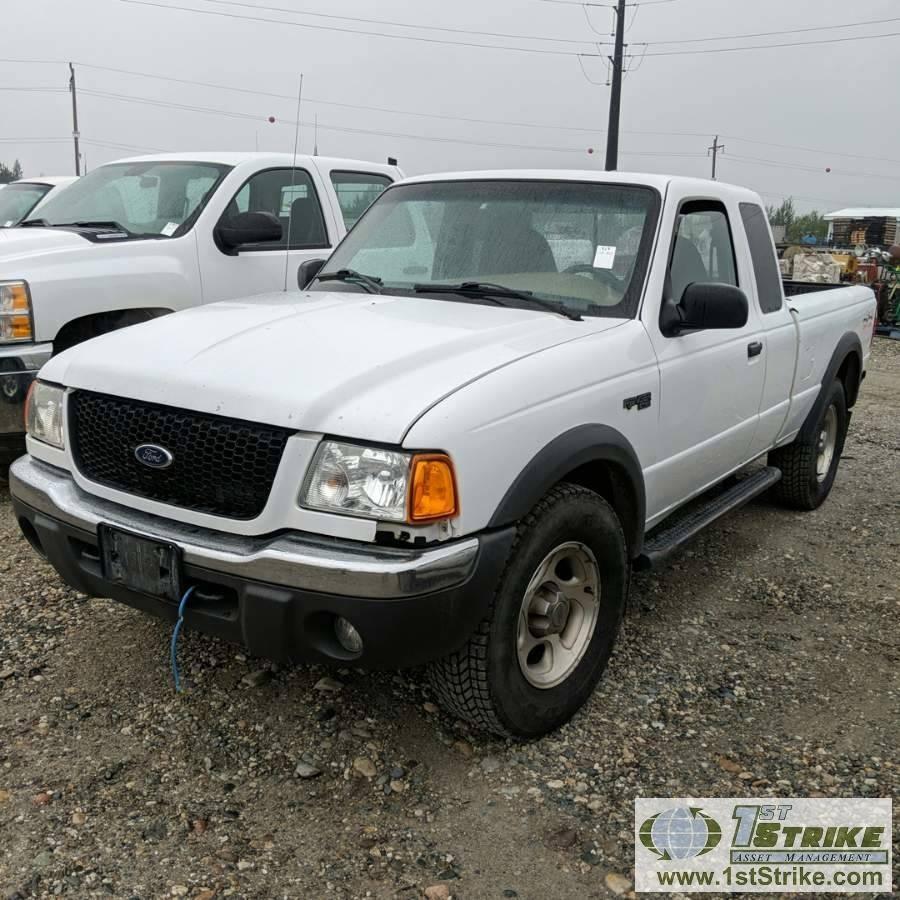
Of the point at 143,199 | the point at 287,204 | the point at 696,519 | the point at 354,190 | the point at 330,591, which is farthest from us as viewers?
the point at 354,190

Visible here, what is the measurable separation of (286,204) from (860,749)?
16.7 feet

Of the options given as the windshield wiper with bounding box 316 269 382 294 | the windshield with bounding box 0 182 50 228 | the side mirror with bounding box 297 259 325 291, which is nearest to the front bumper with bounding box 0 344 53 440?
the side mirror with bounding box 297 259 325 291

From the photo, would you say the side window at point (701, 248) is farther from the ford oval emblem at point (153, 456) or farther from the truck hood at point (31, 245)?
the truck hood at point (31, 245)

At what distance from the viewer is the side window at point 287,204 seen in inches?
244

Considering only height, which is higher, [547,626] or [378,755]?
[547,626]

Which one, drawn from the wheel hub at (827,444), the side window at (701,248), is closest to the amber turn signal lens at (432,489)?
the side window at (701,248)

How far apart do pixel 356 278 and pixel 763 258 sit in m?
2.13

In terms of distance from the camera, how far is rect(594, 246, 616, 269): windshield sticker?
356 centimetres

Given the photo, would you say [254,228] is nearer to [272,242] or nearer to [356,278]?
[272,242]

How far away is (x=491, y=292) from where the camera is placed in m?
3.54

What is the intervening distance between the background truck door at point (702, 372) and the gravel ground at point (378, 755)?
711 millimetres

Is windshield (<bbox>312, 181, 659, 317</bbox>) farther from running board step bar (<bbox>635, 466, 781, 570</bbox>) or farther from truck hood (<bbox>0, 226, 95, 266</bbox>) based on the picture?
truck hood (<bbox>0, 226, 95, 266</bbox>)

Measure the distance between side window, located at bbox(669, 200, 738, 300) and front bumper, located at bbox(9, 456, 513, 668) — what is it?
66.5 inches

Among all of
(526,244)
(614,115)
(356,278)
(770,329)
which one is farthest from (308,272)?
(614,115)
